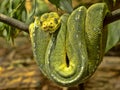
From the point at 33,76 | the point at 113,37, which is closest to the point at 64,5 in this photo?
the point at 113,37

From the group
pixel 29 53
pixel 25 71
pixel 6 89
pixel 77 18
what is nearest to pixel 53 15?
pixel 77 18

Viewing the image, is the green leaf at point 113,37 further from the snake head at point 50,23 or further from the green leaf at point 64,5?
the snake head at point 50,23

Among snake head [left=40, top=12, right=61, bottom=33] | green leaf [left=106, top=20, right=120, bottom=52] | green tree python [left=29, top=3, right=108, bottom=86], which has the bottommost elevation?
green leaf [left=106, top=20, right=120, bottom=52]

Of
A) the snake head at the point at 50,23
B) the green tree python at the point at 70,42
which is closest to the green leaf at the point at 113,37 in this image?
the green tree python at the point at 70,42

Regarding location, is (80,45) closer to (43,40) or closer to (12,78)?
(43,40)

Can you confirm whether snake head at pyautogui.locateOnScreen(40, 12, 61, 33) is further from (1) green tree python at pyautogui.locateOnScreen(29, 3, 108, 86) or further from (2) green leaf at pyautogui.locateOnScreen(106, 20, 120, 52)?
(2) green leaf at pyautogui.locateOnScreen(106, 20, 120, 52)

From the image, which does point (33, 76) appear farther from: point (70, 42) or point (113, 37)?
point (70, 42)

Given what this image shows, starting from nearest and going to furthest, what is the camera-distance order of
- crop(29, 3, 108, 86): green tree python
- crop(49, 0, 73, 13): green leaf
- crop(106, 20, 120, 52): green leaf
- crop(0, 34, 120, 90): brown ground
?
crop(29, 3, 108, 86): green tree python < crop(49, 0, 73, 13): green leaf < crop(106, 20, 120, 52): green leaf < crop(0, 34, 120, 90): brown ground

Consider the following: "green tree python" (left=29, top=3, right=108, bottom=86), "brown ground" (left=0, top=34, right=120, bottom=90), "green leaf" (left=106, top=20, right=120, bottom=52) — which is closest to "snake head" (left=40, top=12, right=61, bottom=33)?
"green tree python" (left=29, top=3, right=108, bottom=86)
